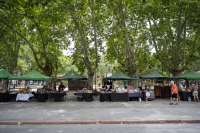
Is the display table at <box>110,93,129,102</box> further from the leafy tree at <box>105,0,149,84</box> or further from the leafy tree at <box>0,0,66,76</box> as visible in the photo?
the leafy tree at <box>0,0,66,76</box>

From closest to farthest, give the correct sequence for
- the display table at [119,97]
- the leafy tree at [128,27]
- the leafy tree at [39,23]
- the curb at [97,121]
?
the curb at [97,121], the leafy tree at [39,23], the display table at [119,97], the leafy tree at [128,27]

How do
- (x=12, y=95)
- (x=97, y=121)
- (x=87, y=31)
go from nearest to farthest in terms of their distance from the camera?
(x=97, y=121), (x=12, y=95), (x=87, y=31)

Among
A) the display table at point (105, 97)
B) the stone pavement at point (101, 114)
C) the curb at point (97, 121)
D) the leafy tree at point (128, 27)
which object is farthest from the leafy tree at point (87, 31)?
the curb at point (97, 121)

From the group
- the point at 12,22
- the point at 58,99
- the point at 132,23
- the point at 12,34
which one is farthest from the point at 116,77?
the point at 12,34

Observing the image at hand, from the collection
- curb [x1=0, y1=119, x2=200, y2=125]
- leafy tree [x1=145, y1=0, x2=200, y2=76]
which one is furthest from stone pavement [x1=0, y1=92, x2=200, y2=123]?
leafy tree [x1=145, y1=0, x2=200, y2=76]

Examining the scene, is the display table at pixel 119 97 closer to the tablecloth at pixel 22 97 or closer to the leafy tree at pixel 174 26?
the leafy tree at pixel 174 26

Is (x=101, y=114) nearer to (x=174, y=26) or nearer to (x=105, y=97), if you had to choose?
(x=105, y=97)

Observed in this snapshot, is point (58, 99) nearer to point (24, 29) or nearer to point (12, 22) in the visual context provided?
point (12, 22)

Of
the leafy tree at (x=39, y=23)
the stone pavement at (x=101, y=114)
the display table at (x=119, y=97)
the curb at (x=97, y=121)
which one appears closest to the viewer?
the curb at (x=97, y=121)

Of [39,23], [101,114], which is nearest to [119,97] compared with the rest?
[101,114]

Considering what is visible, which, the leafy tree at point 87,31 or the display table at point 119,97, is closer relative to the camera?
the display table at point 119,97

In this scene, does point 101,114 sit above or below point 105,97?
below

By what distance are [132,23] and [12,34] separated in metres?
17.5

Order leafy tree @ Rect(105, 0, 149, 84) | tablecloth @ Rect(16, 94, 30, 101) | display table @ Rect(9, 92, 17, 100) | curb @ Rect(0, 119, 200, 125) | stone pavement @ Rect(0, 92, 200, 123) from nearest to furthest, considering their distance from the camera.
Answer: curb @ Rect(0, 119, 200, 125), stone pavement @ Rect(0, 92, 200, 123), tablecloth @ Rect(16, 94, 30, 101), display table @ Rect(9, 92, 17, 100), leafy tree @ Rect(105, 0, 149, 84)
